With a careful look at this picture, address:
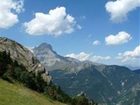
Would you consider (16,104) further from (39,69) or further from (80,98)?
(39,69)

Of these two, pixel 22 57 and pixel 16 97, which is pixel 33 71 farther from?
pixel 16 97

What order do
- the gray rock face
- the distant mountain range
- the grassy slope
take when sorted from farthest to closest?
the gray rock face < the distant mountain range < the grassy slope

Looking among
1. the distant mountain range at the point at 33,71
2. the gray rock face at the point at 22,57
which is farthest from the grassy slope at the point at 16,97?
the gray rock face at the point at 22,57

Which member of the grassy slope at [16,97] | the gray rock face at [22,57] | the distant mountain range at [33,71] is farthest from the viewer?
the gray rock face at [22,57]

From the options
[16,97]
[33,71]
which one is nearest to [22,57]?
[33,71]

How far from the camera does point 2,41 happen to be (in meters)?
196

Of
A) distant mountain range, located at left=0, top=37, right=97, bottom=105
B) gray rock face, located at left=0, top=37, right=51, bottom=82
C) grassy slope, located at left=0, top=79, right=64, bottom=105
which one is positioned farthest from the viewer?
gray rock face, located at left=0, top=37, right=51, bottom=82

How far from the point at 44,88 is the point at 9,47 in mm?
55978

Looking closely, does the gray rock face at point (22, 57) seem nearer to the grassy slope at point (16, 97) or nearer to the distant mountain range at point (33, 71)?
the distant mountain range at point (33, 71)

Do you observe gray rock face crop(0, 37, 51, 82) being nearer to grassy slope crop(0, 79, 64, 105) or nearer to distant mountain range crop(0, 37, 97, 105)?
distant mountain range crop(0, 37, 97, 105)

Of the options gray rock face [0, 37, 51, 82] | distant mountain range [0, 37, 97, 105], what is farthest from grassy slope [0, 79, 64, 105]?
gray rock face [0, 37, 51, 82]

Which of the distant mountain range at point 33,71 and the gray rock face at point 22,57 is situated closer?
the distant mountain range at point 33,71

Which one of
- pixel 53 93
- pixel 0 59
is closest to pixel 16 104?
pixel 0 59

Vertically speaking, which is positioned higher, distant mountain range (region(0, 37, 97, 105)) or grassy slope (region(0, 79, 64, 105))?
distant mountain range (region(0, 37, 97, 105))
